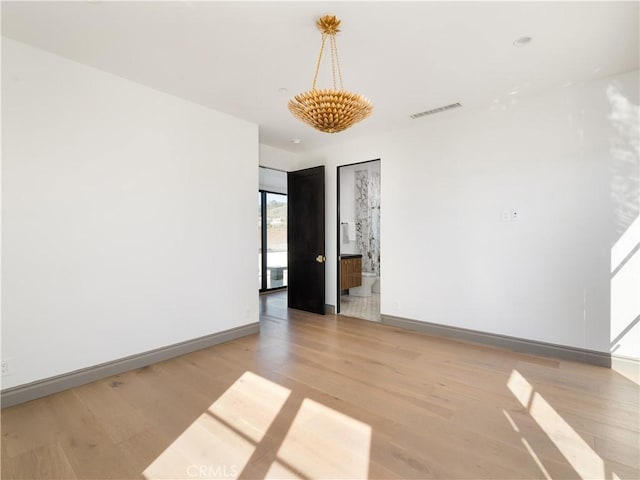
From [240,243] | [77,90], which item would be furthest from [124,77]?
[240,243]

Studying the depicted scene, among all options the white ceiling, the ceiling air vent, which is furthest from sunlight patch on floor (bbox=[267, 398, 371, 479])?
the ceiling air vent

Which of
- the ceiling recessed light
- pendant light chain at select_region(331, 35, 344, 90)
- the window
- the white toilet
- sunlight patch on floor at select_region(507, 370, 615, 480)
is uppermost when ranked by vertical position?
the ceiling recessed light

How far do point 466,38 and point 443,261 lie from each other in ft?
8.58

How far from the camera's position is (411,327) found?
4.50 meters

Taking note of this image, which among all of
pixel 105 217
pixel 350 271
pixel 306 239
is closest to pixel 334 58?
pixel 105 217

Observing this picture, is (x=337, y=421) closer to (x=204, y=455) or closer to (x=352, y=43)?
(x=204, y=455)

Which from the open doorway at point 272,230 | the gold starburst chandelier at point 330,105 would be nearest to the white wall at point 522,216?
the gold starburst chandelier at point 330,105

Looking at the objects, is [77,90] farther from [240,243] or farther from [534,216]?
[534,216]

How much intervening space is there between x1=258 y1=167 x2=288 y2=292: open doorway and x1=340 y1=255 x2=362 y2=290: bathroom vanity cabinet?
192 centimetres

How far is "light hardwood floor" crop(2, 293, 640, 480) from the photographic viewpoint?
182 centimetres

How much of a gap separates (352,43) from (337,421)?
9.58 ft

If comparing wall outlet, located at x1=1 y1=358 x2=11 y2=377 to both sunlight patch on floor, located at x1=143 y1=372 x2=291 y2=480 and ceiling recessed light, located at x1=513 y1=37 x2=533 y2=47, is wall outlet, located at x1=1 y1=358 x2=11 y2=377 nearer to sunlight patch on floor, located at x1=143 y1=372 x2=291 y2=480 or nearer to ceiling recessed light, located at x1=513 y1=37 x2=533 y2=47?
sunlight patch on floor, located at x1=143 y1=372 x2=291 y2=480

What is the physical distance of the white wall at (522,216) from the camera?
10.2 ft

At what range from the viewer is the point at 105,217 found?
2.99 meters
